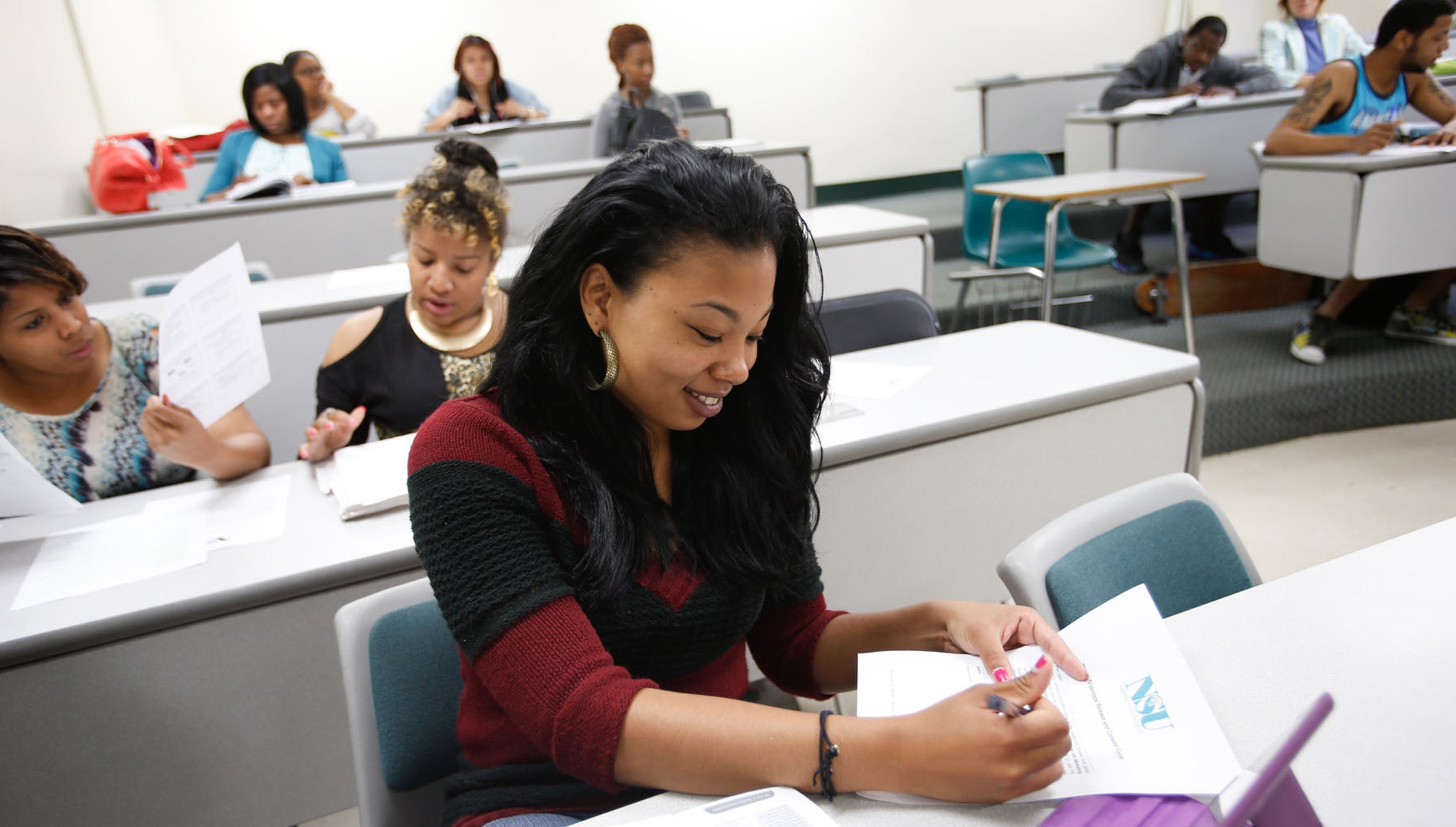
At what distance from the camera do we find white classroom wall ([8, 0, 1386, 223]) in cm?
636

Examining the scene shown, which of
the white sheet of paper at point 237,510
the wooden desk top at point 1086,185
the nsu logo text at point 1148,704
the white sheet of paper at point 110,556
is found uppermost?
the wooden desk top at point 1086,185

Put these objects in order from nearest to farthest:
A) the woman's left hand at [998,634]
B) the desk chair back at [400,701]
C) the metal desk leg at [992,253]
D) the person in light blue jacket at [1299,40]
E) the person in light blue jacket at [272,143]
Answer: the woman's left hand at [998,634]
the desk chair back at [400,701]
the metal desk leg at [992,253]
the person in light blue jacket at [272,143]
the person in light blue jacket at [1299,40]

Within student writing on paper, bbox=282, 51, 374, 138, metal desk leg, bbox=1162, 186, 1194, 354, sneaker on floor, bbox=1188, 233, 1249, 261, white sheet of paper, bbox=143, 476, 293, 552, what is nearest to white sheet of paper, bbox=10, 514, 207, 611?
white sheet of paper, bbox=143, 476, 293, 552

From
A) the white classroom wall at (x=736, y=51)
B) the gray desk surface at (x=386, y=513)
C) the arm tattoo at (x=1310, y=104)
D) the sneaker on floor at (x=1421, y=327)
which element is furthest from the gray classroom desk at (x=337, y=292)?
the white classroom wall at (x=736, y=51)

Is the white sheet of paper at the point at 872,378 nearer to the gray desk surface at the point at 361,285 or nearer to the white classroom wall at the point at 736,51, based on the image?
the gray desk surface at the point at 361,285

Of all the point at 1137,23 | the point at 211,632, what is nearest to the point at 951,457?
the point at 211,632

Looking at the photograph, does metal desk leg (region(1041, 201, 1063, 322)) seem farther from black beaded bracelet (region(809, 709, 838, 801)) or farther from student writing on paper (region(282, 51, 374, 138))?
student writing on paper (region(282, 51, 374, 138))

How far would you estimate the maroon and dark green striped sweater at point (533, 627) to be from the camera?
729mm

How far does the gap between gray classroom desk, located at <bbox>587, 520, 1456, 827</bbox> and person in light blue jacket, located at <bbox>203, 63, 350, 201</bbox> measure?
387cm

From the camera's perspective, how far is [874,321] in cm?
204

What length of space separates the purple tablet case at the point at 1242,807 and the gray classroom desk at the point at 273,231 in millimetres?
2475

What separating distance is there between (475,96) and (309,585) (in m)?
4.56

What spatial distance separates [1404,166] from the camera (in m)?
3.09

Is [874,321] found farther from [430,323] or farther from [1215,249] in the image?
[1215,249]
